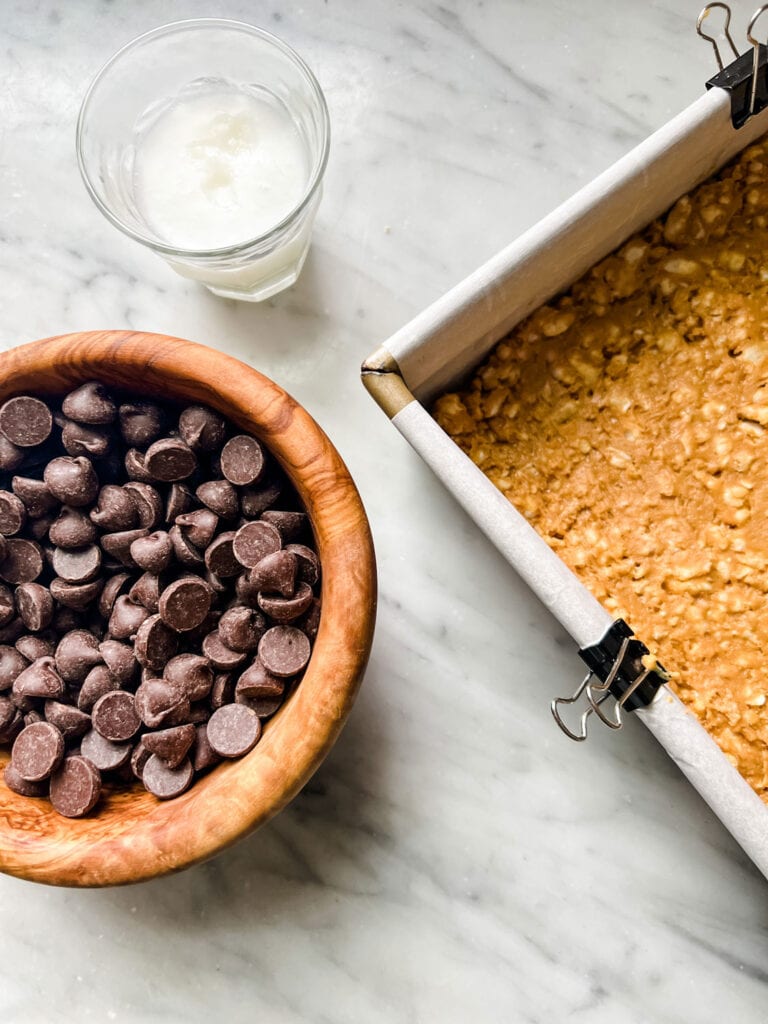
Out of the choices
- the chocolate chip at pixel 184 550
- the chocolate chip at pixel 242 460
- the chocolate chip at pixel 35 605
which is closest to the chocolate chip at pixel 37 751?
the chocolate chip at pixel 35 605

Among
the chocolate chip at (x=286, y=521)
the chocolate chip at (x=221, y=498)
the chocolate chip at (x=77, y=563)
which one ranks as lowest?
the chocolate chip at (x=77, y=563)

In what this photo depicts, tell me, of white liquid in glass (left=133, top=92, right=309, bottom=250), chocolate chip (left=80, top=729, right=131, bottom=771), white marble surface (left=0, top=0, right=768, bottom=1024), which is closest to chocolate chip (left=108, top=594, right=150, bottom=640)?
chocolate chip (left=80, top=729, right=131, bottom=771)

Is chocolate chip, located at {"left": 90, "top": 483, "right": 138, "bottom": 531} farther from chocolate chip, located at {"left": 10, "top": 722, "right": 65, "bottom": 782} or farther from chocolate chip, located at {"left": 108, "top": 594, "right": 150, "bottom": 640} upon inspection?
chocolate chip, located at {"left": 10, "top": 722, "right": 65, "bottom": 782}

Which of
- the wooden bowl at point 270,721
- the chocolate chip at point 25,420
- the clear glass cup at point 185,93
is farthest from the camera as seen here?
the clear glass cup at point 185,93

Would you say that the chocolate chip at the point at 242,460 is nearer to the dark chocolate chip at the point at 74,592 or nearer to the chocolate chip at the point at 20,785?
the dark chocolate chip at the point at 74,592

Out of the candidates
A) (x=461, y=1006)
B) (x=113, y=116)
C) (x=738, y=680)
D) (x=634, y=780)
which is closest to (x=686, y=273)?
(x=738, y=680)

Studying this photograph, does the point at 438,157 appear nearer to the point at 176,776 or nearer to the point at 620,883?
the point at 176,776
